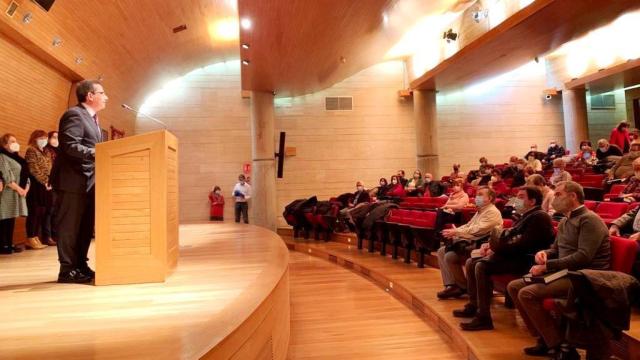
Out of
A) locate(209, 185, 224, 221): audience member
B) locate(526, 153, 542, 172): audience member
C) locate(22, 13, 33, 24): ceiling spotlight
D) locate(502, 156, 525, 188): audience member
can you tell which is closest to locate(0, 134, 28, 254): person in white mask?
locate(22, 13, 33, 24): ceiling spotlight

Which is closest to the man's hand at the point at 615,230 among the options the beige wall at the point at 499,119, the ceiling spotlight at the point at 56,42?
the ceiling spotlight at the point at 56,42

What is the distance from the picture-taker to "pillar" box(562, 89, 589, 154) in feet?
37.1

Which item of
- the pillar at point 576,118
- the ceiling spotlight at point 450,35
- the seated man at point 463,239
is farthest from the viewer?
the pillar at point 576,118

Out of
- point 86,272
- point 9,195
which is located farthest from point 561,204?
point 9,195

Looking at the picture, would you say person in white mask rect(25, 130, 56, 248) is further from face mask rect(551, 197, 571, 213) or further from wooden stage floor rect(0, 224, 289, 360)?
face mask rect(551, 197, 571, 213)

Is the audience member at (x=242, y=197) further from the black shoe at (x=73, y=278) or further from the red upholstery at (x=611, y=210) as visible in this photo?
the black shoe at (x=73, y=278)

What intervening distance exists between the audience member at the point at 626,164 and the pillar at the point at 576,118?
6079 mm

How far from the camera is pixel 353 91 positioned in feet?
40.8

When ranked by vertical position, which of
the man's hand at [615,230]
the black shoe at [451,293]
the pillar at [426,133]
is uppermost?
the pillar at [426,133]

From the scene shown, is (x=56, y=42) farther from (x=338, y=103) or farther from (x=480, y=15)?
(x=338, y=103)

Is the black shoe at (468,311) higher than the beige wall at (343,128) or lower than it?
lower

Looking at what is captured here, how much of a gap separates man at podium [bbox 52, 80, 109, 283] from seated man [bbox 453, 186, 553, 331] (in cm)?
240

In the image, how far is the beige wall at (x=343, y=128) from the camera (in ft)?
38.5

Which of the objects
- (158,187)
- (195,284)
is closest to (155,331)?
A: (195,284)
